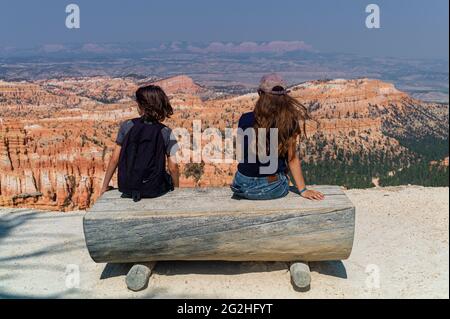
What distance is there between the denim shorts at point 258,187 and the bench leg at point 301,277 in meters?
0.87

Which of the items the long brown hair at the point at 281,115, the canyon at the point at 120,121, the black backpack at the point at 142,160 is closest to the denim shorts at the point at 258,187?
the long brown hair at the point at 281,115

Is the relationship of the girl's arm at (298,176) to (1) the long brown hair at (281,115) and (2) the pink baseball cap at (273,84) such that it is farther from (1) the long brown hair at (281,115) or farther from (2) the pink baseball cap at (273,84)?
(2) the pink baseball cap at (273,84)

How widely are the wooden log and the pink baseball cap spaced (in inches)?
50.2

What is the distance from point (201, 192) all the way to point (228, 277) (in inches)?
43.5

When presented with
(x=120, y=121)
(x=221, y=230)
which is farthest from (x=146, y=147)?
(x=120, y=121)

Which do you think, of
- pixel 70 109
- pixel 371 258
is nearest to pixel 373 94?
pixel 70 109

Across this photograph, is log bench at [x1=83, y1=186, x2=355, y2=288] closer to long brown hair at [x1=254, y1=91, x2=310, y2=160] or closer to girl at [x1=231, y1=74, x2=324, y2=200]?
girl at [x1=231, y1=74, x2=324, y2=200]

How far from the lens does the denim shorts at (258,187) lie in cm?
590

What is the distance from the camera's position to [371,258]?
7293 millimetres

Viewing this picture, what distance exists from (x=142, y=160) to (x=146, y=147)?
0.53 feet

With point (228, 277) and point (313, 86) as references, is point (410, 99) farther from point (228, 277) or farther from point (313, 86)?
point (228, 277)

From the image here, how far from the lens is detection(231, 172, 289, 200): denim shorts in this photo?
590 centimetres

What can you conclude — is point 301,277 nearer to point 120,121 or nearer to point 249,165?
point 249,165

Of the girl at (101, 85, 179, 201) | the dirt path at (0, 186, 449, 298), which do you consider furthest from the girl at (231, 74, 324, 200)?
the dirt path at (0, 186, 449, 298)
